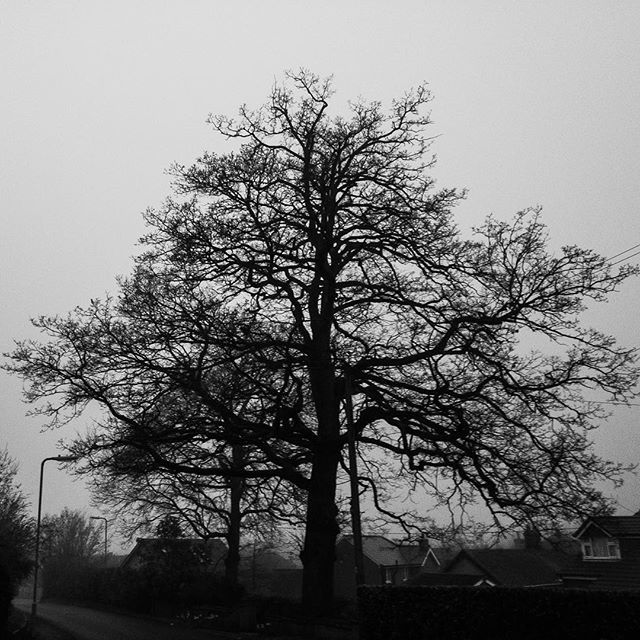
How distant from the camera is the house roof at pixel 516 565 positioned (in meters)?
51.0

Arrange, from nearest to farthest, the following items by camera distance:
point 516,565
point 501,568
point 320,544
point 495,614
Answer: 1. point 495,614
2. point 320,544
3. point 501,568
4. point 516,565

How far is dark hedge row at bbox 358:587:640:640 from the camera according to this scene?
48.9 feet

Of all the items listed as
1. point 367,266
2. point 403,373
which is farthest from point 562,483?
point 367,266

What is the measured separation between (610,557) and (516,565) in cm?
2231

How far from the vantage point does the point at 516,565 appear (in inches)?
2082

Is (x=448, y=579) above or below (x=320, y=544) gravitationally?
below

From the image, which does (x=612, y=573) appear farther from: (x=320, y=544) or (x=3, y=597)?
(x=3, y=597)

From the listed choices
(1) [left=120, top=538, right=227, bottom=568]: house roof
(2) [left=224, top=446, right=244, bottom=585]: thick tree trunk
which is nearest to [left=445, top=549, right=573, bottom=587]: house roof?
(2) [left=224, top=446, right=244, bottom=585]: thick tree trunk

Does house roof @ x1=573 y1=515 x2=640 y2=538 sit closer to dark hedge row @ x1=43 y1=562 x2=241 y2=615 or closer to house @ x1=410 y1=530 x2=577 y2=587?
dark hedge row @ x1=43 y1=562 x2=241 y2=615

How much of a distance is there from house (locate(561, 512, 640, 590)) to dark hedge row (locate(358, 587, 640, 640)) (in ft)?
42.8

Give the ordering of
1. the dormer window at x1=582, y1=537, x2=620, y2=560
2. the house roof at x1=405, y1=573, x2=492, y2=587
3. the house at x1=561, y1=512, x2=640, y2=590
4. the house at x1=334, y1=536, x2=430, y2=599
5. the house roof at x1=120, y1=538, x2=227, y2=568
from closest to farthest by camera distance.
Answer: the house at x1=561, y1=512, x2=640, y2=590 < the dormer window at x1=582, y1=537, x2=620, y2=560 < the house roof at x1=120, y1=538, x2=227, y2=568 < the house roof at x1=405, y1=573, x2=492, y2=587 < the house at x1=334, y1=536, x2=430, y2=599

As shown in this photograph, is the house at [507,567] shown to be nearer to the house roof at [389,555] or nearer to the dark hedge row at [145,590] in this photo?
the house roof at [389,555]

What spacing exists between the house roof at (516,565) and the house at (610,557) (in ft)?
56.1

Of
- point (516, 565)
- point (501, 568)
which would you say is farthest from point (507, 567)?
point (516, 565)
